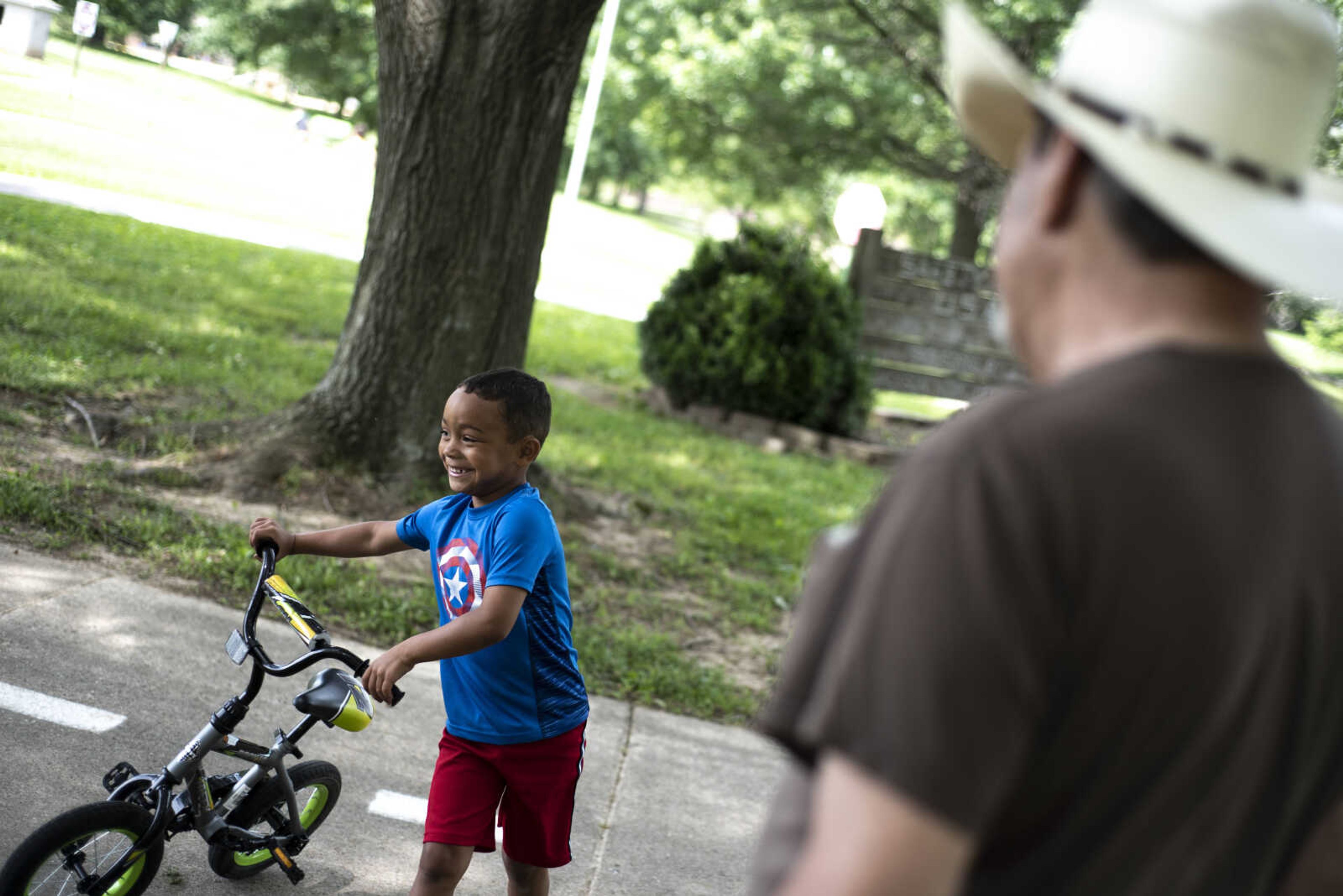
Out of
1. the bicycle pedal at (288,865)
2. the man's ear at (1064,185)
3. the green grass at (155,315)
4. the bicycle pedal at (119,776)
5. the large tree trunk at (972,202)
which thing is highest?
the large tree trunk at (972,202)

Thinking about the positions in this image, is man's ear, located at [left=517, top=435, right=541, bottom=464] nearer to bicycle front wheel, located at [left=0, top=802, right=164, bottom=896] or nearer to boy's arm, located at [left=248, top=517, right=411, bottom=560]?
boy's arm, located at [left=248, top=517, right=411, bottom=560]

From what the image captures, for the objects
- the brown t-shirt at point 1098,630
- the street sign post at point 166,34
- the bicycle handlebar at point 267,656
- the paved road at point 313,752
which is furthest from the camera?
the street sign post at point 166,34

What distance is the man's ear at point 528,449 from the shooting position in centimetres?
306

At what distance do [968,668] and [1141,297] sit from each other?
402 mm

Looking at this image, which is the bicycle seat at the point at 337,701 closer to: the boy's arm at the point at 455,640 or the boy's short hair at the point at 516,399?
the boy's arm at the point at 455,640

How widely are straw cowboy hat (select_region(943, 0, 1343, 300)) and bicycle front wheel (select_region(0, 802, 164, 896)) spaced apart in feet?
8.40

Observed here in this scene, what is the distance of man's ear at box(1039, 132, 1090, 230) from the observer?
1.22 m

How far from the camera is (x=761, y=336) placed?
10438mm

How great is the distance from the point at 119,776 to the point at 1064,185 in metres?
2.69

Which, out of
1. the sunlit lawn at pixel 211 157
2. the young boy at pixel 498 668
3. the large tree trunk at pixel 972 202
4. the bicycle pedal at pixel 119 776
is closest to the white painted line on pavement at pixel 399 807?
the young boy at pixel 498 668

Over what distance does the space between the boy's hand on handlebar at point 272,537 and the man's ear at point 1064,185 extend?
224 centimetres

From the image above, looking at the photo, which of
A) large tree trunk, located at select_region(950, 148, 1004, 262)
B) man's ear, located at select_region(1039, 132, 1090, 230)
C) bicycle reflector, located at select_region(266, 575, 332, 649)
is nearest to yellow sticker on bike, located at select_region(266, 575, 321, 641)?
bicycle reflector, located at select_region(266, 575, 332, 649)

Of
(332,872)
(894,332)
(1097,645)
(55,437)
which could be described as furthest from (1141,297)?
(894,332)

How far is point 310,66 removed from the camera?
33094 mm
